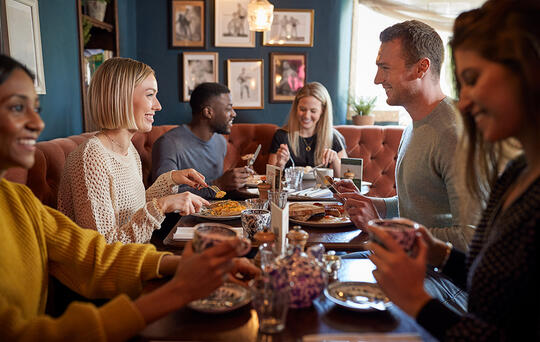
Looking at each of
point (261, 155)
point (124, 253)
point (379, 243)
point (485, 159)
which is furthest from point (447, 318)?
point (261, 155)

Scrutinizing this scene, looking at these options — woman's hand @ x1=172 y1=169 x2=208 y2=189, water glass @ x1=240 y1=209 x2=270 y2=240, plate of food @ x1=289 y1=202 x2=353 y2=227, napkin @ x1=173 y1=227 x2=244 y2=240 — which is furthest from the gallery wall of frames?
water glass @ x1=240 y1=209 x2=270 y2=240

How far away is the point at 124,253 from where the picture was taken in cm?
134

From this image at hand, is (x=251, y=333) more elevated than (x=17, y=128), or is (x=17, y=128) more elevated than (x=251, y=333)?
(x=17, y=128)

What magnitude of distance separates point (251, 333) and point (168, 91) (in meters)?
4.45

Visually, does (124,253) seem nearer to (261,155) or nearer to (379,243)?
(379,243)

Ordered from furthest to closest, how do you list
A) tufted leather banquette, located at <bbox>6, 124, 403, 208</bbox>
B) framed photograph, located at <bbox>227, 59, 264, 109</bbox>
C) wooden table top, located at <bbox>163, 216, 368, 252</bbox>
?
framed photograph, located at <bbox>227, 59, 264, 109</bbox>, tufted leather banquette, located at <bbox>6, 124, 403, 208</bbox>, wooden table top, located at <bbox>163, 216, 368, 252</bbox>

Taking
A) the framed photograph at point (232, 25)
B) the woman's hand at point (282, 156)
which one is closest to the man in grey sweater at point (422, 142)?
the woman's hand at point (282, 156)

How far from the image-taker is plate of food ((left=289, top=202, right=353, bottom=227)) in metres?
1.95

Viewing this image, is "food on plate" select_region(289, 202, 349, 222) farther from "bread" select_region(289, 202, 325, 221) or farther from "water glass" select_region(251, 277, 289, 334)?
"water glass" select_region(251, 277, 289, 334)

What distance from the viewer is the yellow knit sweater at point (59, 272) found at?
0.94m

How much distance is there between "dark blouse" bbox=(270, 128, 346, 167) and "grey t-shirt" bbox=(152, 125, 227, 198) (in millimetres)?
652

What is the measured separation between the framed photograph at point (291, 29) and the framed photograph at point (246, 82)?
31cm

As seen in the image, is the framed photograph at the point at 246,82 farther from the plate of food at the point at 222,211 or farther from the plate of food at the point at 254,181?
the plate of food at the point at 222,211

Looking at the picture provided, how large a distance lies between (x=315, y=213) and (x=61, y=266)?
3.70 ft
